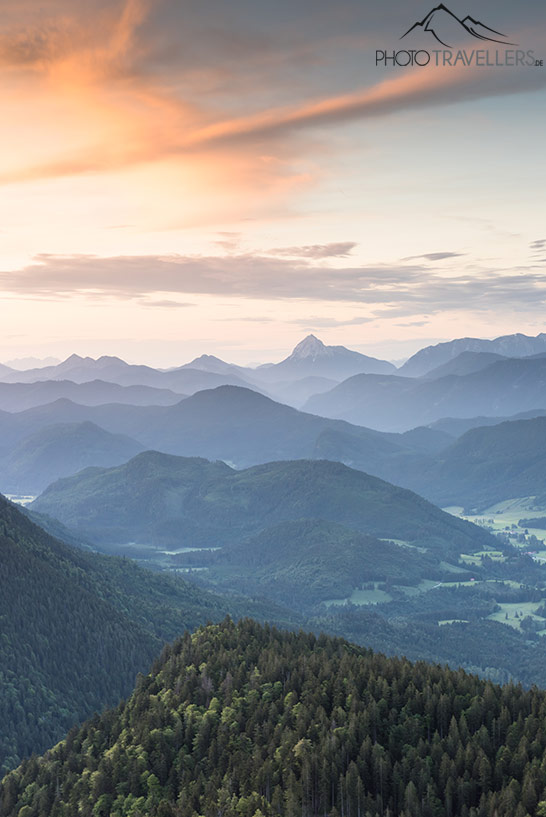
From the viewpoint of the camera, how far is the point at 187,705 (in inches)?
7721

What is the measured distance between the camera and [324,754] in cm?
15550

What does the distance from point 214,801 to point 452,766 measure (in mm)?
41022

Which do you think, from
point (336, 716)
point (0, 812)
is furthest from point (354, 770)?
point (0, 812)

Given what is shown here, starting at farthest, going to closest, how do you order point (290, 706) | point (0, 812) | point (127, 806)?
point (0, 812) < point (290, 706) < point (127, 806)

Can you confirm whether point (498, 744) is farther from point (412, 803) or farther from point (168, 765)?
point (168, 765)

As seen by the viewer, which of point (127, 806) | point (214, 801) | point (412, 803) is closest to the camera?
point (412, 803)

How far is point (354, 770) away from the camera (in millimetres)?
147625

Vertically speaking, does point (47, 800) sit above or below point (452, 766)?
below

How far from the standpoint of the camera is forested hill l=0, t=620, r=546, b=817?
5738 inches

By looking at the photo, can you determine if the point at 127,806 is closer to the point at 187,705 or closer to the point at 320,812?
the point at 187,705

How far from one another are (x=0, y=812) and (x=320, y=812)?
3360 inches

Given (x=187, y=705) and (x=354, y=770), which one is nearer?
(x=354, y=770)

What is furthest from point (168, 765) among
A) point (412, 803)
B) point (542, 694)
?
point (542, 694)

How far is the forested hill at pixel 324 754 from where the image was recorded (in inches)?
5738
